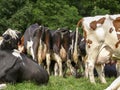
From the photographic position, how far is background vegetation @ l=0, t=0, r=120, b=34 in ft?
139

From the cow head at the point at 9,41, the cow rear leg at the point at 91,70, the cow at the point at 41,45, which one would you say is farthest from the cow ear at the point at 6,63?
the cow at the point at 41,45

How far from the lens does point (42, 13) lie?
43719 mm

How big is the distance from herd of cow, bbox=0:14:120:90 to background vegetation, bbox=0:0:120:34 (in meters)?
25.5

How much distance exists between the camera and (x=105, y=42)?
1212 cm

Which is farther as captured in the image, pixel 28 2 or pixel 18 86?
pixel 28 2

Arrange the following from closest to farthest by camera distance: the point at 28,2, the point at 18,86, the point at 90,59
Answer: the point at 18,86 < the point at 90,59 < the point at 28,2

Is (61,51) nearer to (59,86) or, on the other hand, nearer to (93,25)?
(93,25)

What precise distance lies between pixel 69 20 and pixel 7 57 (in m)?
32.2

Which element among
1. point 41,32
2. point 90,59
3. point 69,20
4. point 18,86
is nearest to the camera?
point 18,86

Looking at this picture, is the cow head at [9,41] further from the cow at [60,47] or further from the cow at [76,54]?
the cow at [76,54]

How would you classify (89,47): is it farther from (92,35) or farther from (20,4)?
(20,4)

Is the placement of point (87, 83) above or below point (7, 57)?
below

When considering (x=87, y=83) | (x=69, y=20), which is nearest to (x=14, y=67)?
(x=87, y=83)

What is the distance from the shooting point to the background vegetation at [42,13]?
4234cm
